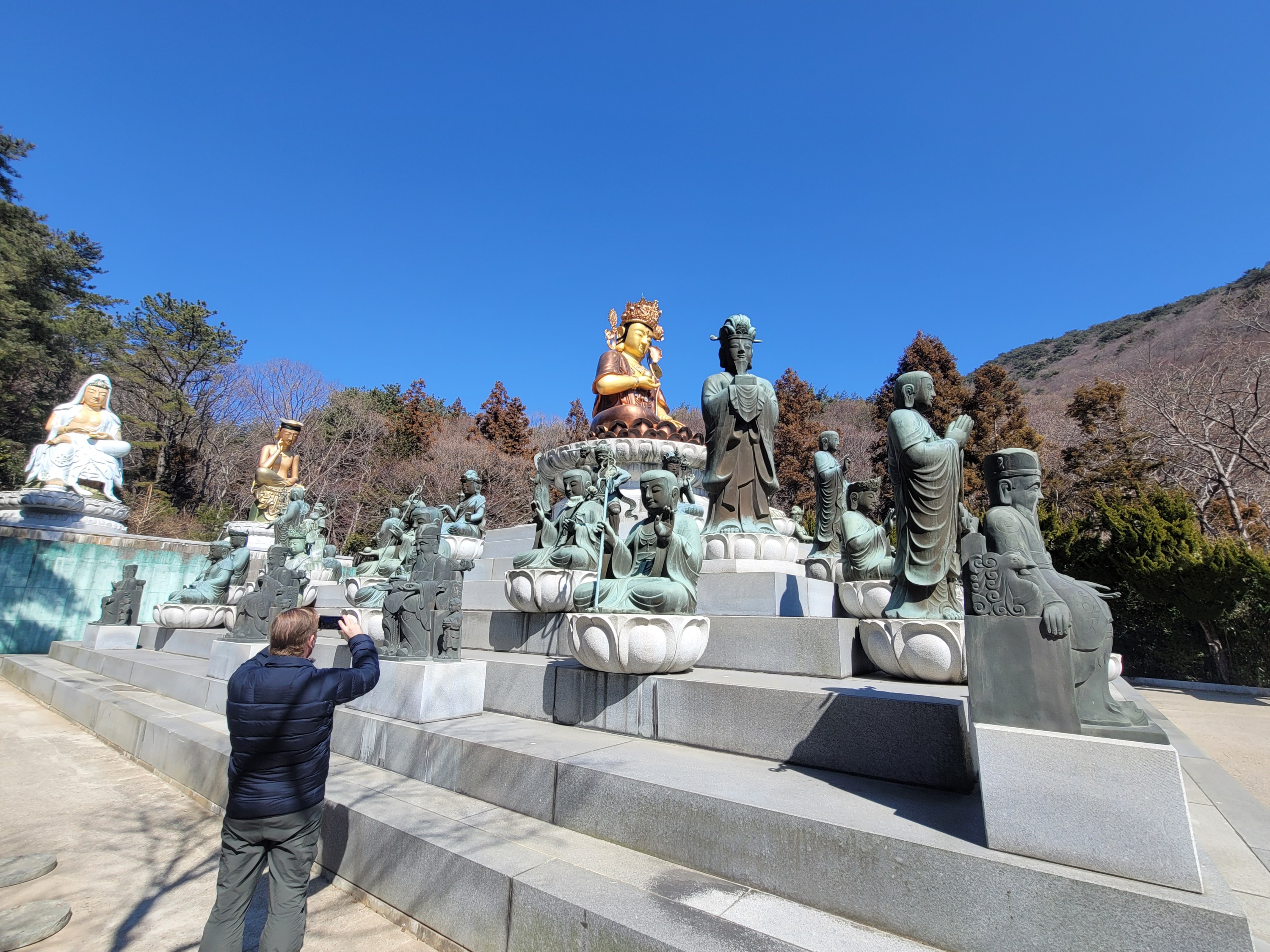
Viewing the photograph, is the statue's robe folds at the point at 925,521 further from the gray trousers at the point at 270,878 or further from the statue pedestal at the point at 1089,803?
the gray trousers at the point at 270,878

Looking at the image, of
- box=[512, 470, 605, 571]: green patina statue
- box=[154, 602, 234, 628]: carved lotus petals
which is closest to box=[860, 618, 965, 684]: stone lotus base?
box=[512, 470, 605, 571]: green patina statue

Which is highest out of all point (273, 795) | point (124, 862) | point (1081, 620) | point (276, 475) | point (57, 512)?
point (276, 475)

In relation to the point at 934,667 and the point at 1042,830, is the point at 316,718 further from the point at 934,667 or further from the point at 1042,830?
the point at 934,667

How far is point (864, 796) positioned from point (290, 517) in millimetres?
12646

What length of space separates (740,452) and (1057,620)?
5795 millimetres

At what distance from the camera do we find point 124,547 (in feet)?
54.1

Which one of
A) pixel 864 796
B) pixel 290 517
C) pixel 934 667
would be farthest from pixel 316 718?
pixel 290 517

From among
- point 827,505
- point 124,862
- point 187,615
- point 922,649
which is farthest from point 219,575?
point 922,649

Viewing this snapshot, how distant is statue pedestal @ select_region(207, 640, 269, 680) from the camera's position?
22.3ft

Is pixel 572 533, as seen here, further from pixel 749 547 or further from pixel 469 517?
pixel 469 517

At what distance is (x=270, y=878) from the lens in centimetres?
254

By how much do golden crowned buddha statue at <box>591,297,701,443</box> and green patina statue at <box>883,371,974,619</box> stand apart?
8.02 metres

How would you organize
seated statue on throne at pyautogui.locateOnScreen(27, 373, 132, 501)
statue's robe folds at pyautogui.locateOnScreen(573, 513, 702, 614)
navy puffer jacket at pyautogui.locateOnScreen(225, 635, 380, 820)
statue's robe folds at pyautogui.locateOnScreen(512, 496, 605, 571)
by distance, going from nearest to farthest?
navy puffer jacket at pyautogui.locateOnScreen(225, 635, 380, 820), statue's robe folds at pyautogui.locateOnScreen(573, 513, 702, 614), statue's robe folds at pyautogui.locateOnScreen(512, 496, 605, 571), seated statue on throne at pyautogui.locateOnScreen(27, 373, 132, 501)

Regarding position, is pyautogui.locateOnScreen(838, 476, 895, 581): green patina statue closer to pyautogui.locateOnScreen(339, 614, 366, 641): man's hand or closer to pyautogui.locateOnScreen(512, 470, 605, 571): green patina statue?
pyautogui.locateOnScreen(512, 470, 605, 571): green patina statue
